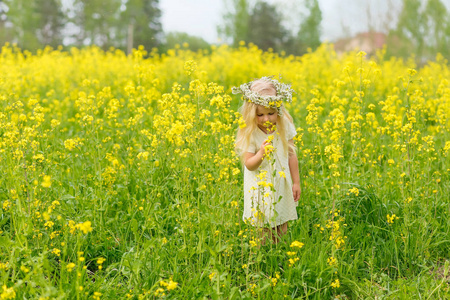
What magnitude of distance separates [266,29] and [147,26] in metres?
7.61

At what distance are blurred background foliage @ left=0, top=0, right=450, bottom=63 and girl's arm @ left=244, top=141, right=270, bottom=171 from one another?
80.4 ft

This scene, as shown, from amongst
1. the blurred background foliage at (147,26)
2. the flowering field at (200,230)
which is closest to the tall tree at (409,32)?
the blurred background foliage at (147,26)

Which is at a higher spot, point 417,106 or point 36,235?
point 417,106

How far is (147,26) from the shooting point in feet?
89.7

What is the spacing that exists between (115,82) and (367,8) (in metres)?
22.5

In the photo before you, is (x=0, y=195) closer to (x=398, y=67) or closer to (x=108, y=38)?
(x=398, y=67)

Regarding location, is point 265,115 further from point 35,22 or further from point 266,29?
point 35,22

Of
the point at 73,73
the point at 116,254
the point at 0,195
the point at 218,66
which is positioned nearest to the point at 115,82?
the point at 73,73

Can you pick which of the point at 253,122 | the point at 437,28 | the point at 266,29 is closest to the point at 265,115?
the point at 253,122

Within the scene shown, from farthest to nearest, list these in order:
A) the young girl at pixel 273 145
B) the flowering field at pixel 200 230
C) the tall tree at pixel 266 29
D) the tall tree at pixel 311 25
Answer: the tall tree at pixel 311 25
the tall tree at pixel 266 29
the young girl at pixel 273 145
the flowering field at pixel 200 230

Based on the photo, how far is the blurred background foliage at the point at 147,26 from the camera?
88.7ft

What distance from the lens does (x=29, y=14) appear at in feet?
96.3

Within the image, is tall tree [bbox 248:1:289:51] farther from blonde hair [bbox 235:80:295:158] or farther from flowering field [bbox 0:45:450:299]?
blonde hair [bbox 235:80:295:158]

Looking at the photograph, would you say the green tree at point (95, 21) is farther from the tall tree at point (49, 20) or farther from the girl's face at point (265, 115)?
the girl's face at point (265, 115)
